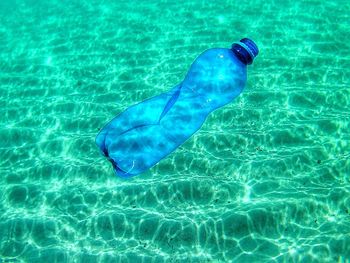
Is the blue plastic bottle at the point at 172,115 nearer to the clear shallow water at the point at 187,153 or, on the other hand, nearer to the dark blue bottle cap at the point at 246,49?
the dark blue bottle cap at the point at 246,49

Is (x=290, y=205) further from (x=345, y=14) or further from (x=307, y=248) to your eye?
(x=345, y=14)

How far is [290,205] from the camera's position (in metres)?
5.64

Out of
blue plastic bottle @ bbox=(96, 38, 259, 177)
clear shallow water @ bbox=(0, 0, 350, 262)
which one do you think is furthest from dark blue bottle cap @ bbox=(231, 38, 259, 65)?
clear shallow water @ bbox=(0, 0, 350, 262)

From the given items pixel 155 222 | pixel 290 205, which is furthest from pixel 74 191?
pixel 290 205

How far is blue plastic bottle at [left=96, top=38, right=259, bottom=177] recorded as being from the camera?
22.0 ft

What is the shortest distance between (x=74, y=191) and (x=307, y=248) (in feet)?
14.9

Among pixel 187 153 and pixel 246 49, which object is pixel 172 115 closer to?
pixel 187 153

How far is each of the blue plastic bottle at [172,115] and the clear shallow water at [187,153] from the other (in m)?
0.29

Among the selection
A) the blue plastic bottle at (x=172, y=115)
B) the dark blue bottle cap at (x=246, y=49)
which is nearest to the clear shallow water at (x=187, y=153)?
the blue plastic bottle at (x=172, y=115)

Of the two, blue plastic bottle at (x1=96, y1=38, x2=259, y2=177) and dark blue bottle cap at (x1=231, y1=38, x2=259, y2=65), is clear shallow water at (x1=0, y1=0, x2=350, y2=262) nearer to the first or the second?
blue plastic bottle at (x1=96, y1=38, x2=259, y2=177)

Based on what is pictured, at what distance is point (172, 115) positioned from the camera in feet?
23.8

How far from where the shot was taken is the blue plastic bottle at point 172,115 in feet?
22.0

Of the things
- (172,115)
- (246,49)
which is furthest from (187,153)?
(246,49)

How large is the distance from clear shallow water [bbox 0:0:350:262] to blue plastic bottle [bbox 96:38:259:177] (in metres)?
0.29
